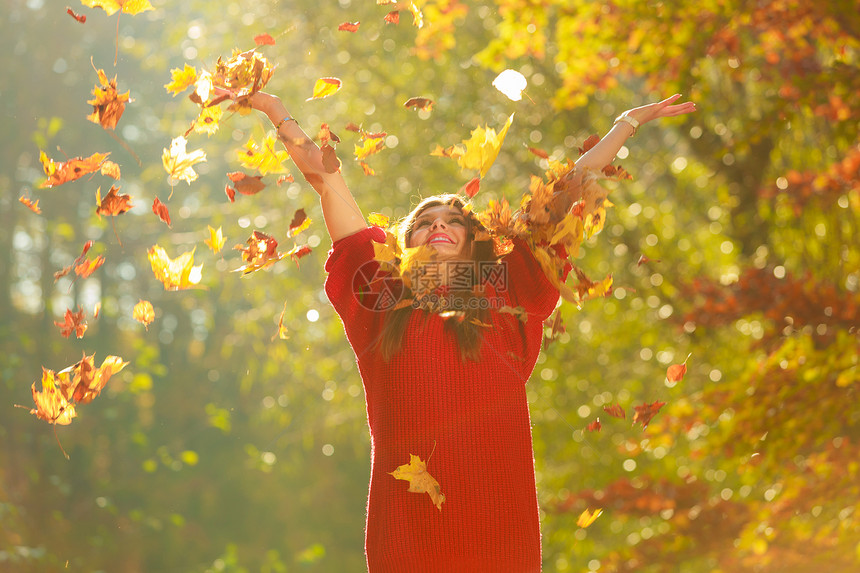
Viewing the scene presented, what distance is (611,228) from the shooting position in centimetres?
567

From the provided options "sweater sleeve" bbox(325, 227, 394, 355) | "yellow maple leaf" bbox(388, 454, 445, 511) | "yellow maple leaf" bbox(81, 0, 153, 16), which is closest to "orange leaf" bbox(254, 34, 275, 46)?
"yellow maple leaf" bbox(81, 0, 153, 16)

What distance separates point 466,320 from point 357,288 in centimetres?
29

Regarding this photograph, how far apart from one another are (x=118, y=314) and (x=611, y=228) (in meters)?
5.84

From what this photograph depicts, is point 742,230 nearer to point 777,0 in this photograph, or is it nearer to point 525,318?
point 777,0

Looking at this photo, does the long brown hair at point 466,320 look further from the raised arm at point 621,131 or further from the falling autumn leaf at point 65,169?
the falling autumn leaf at point 65,169

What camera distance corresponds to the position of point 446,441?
1864 millimetres

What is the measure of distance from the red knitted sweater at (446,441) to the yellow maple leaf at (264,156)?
0.30 metres

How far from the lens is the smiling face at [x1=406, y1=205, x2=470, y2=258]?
2.01m

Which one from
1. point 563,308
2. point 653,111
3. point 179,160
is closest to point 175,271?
point 179,160

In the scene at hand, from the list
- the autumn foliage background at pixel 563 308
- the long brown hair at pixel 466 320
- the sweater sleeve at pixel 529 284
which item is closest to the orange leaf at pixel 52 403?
the autumn foliage background at pixel 563 308

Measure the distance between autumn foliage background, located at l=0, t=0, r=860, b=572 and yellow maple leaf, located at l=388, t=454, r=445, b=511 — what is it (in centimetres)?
129

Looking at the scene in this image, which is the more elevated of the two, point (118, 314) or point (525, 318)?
point (525, 318)

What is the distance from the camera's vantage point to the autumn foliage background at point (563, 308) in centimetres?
436

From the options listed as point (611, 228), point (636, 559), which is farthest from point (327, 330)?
point (636, 559)
